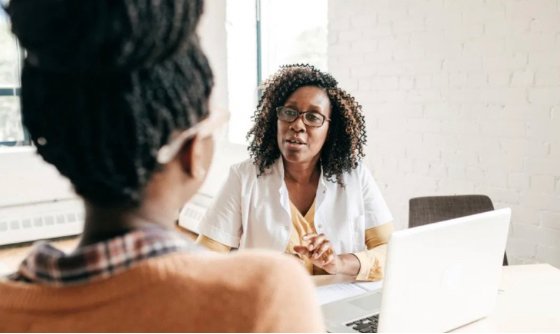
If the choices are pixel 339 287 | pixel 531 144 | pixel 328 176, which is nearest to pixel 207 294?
pixel 339 287

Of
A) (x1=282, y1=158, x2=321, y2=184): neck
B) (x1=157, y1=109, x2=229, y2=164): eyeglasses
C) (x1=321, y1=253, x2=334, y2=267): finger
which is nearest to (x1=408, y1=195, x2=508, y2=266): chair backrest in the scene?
(x1=282, y1=158, x2=321, y2=184): neck

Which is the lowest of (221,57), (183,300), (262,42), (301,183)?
(301,183)

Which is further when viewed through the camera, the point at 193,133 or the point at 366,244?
the point at 366,244

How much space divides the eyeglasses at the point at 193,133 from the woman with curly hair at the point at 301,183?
1.33 meters

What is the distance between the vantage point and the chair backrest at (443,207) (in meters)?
2.17

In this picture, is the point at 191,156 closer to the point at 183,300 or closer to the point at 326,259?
the point at 183,300

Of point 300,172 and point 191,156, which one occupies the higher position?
point 191,156

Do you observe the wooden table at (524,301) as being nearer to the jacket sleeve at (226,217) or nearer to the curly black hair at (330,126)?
the jacket sleeve at (226,217)

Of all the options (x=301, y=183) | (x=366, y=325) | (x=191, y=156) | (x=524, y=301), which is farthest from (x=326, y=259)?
(x=191, y=156)

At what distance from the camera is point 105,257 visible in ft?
1.54

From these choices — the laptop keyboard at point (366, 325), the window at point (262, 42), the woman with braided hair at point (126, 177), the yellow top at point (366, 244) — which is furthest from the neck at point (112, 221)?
the window at point (262, 42)

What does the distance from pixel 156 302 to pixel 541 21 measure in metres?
2.39

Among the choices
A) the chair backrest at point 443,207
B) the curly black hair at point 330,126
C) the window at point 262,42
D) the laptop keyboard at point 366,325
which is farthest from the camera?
the window at point 262,42

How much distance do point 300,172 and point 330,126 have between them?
23 cm
